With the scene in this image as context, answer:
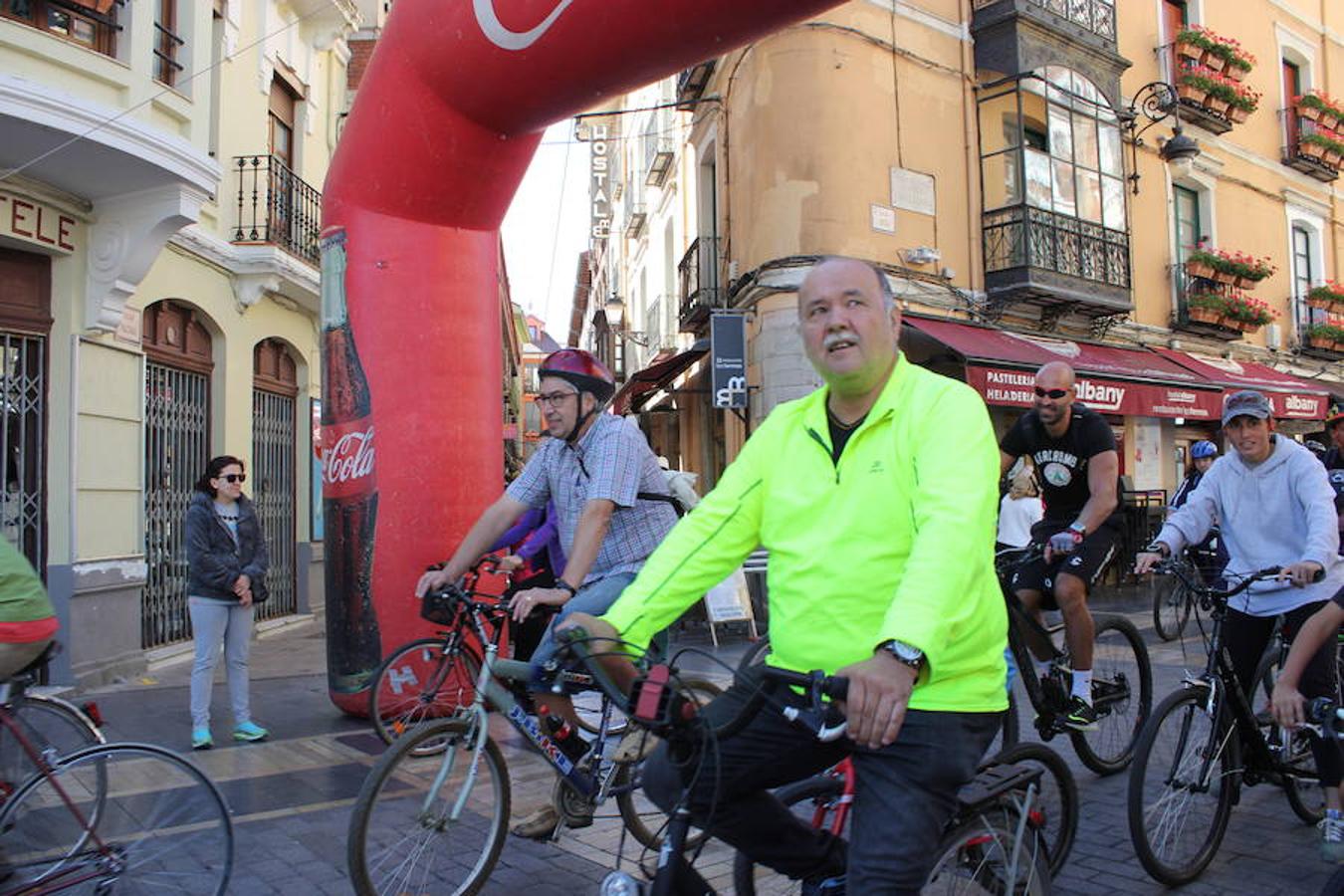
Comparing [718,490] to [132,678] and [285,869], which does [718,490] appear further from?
[132,678]

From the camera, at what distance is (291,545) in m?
12.4

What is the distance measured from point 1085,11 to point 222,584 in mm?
15396

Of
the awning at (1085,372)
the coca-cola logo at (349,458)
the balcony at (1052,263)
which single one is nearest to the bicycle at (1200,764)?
the coca-cola logo at (349,458)

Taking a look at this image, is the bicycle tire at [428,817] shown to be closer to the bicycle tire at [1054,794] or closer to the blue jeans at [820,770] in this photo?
the blue jeans at [820,770]

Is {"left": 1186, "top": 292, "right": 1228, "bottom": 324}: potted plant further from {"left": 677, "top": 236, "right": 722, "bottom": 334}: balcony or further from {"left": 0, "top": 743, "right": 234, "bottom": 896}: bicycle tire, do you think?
{"left": 0, "top": 743, "right": 234, "bottom": 896}: bicycle tire

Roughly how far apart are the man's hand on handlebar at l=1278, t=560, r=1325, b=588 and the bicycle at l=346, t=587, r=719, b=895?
8.25 ft

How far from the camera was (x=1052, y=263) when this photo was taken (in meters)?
14.9

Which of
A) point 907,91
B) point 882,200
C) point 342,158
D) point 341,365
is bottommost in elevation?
point 341,365

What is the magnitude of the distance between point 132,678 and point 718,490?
7.38 meters

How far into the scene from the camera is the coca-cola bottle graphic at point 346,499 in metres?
5.96

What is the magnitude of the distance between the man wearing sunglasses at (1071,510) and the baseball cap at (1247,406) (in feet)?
2.15

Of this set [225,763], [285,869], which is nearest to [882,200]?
[225,763]

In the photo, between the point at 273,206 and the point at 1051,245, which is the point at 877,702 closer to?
the point at 273,206

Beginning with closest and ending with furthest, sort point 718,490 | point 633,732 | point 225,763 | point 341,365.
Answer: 1. point 718,490
2. point 633,732
3. point 225,763
4. point 341,365
